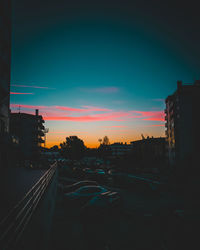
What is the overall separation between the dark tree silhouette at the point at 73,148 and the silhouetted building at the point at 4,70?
176 ft

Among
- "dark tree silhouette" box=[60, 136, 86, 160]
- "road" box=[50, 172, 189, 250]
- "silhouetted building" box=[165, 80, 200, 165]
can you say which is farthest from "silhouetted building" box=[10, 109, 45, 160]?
"road" box=[50, 172, 189, 250]

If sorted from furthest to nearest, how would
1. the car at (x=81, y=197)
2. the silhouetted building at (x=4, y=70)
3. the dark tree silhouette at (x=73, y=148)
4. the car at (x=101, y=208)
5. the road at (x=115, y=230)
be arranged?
the dark tree silhouette at (x=73, y=148), the silhouetted building at (x=4, y=70), the car at (x=81, y=197), the car at (x=101, y=208), the road at (x=115, y=230)

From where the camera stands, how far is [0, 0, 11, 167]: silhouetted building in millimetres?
22344

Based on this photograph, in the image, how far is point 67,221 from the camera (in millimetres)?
9797

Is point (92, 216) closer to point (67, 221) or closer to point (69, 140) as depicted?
point (67, 221)

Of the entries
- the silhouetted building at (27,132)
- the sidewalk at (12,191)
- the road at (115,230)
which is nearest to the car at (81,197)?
the road at (115,230)

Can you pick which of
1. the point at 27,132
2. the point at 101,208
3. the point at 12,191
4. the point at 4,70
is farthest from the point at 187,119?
the point at 27,132

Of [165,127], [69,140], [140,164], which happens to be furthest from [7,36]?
[69,140]

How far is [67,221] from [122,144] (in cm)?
15510

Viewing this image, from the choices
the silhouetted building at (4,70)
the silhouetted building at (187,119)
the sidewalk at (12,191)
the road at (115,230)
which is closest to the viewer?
the sidewalk at (12,191)

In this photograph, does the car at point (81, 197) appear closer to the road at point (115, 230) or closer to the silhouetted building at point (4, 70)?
the road at point (115, 230)

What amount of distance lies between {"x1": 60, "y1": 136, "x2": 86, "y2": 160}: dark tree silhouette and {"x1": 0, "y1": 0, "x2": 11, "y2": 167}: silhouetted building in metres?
53.6

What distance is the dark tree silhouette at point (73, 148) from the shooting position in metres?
77.2

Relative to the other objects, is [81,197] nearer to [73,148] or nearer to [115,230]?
[115,230]
